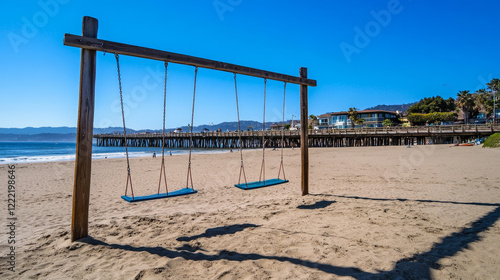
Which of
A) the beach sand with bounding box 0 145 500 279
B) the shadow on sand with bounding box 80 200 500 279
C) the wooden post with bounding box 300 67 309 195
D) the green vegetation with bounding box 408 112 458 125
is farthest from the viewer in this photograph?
the green vegetation with bounding box 408 112 458 125

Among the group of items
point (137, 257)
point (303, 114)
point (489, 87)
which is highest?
point (489, 87)

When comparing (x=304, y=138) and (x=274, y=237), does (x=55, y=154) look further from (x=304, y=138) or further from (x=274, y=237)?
(x=274, y=237)

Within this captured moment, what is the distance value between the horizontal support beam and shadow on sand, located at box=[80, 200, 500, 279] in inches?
113

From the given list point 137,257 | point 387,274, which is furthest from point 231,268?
point 387,274

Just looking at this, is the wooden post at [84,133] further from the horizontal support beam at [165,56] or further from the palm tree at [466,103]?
the palm tree at [466,103]

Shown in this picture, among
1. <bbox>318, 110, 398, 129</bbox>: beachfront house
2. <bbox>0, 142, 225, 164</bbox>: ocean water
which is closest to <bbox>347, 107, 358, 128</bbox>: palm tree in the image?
<bbox>318, 110, 398, 129</bbox>: beachfront house

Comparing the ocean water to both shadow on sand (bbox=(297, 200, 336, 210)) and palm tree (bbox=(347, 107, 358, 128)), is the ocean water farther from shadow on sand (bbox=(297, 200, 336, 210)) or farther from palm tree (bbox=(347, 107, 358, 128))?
palm tree (bbox=(347, 107, 358, 128))

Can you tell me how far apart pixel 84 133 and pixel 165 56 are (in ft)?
6.00

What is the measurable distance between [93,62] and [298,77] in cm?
446

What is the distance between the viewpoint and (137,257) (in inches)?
130

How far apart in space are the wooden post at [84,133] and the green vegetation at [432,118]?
77952 millimetres

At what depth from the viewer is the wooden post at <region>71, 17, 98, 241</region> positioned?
3766 mm

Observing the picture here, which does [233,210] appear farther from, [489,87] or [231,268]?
[489,87]

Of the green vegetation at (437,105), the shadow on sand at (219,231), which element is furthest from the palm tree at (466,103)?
the shadow on sand at (219,231)
